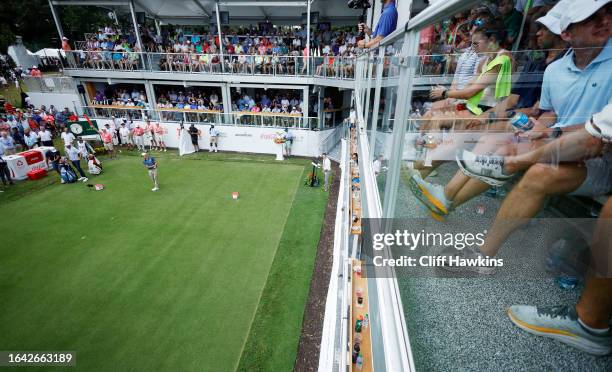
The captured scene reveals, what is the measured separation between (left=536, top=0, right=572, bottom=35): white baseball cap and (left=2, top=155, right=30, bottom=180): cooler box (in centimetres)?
1607

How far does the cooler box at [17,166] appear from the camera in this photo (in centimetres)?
1128

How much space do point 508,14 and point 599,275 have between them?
4.44 feet

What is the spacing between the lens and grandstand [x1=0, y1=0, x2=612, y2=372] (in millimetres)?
1197

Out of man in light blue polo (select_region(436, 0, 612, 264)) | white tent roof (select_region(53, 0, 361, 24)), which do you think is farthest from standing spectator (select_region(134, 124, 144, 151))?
man in light blue polo (select_region(436, 0, 612, 264))

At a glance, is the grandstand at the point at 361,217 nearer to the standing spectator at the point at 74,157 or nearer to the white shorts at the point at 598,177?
the white shorts at the point at 598,177

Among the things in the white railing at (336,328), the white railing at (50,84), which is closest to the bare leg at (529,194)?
the white railing at (336,328)

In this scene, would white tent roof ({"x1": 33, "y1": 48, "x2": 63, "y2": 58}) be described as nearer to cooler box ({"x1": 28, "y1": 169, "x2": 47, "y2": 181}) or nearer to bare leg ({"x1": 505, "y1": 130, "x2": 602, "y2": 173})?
cooler box ({"x1": 28, "y1": 169, "x2": 47, "y2": 181})

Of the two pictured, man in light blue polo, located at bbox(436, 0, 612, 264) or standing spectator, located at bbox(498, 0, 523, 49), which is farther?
standing spectator, located at bbox(498, 0, 523, 49)

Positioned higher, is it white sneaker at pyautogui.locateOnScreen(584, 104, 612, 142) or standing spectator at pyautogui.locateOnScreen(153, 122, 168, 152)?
white sneaker at pyautogui.locateOnScreen(584, 104, 612, 142)

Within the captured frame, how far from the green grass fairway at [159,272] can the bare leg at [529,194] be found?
188 inches

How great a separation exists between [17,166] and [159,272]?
9596mm

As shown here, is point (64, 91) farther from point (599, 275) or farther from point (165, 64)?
point (599, 275)

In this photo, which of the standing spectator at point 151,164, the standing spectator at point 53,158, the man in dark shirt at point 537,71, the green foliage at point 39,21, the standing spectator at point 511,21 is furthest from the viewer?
the green foliage at point 39,21

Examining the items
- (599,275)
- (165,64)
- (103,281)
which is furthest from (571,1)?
(165,64)
